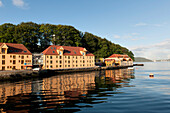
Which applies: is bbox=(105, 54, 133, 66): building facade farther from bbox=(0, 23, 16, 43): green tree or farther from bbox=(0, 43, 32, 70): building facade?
bbox=(0, 23, 16, 43): green tree

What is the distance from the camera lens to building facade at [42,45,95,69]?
282 feet

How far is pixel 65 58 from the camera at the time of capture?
304 ft

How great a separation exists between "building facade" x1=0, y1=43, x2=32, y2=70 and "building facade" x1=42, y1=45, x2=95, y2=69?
36.5 feet

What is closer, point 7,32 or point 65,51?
point 65,51

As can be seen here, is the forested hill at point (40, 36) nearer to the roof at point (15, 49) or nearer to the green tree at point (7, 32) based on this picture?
the green tree at point (7, 32)

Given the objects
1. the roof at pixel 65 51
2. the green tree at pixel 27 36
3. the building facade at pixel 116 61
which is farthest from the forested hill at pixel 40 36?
the roof at pixel 65 51

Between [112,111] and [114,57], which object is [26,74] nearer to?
[112,111]

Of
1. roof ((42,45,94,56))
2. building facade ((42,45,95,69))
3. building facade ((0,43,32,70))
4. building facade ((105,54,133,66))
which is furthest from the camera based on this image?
building facade ((105,54,133,66))

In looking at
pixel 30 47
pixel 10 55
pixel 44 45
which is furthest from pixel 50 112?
pixel 44 45

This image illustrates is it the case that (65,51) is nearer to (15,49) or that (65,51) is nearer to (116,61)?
(15,49)

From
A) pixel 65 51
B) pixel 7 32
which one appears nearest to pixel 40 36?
pixel 7 32

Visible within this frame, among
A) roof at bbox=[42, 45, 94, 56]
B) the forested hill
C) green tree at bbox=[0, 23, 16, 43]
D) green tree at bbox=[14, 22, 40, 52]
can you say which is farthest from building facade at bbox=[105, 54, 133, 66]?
green tree at bbox=[0, 23, 16, 43]

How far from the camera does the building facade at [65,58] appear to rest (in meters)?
85.9

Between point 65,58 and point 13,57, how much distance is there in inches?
1257
